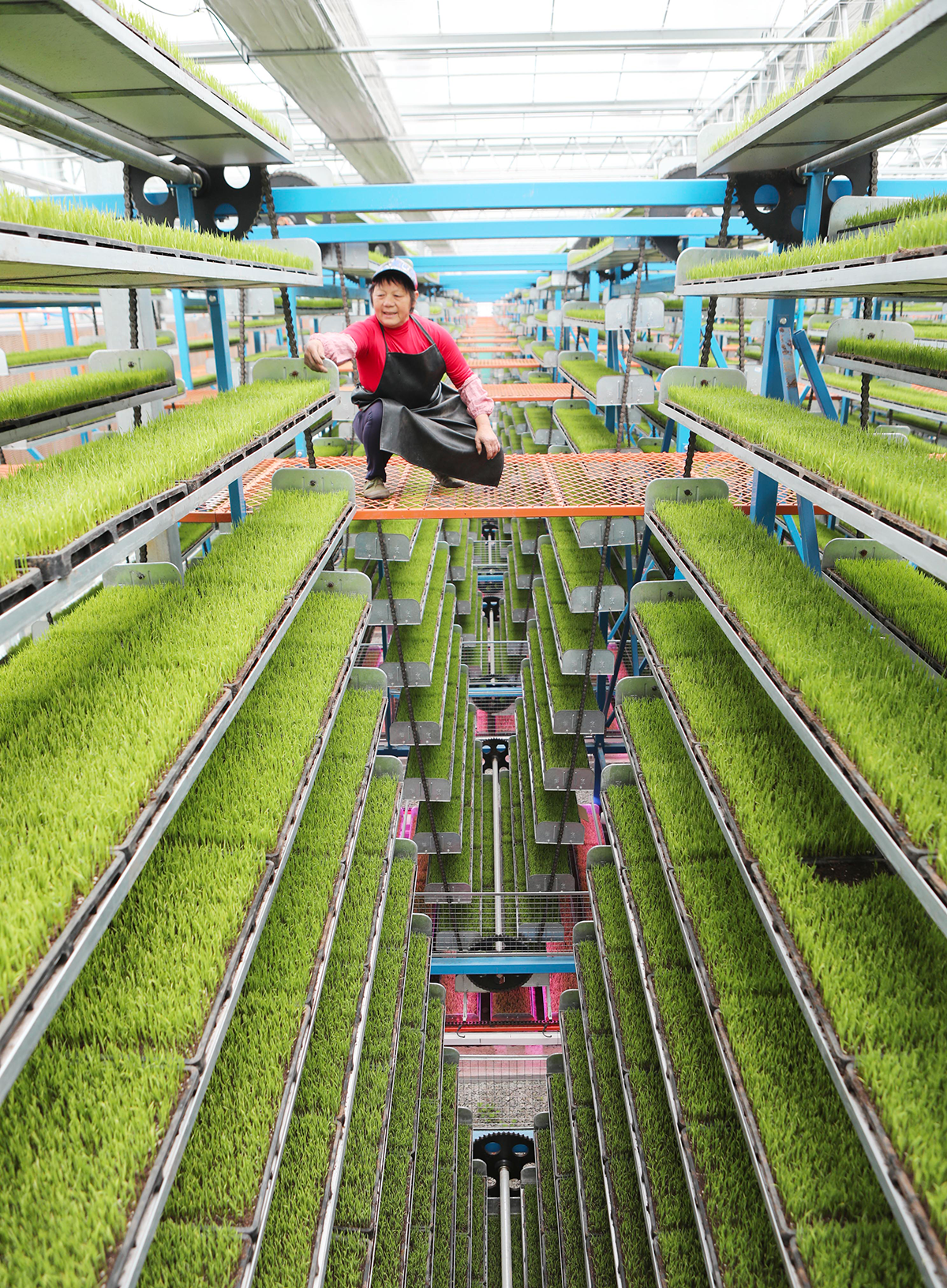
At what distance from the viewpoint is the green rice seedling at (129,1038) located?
0.91 meters

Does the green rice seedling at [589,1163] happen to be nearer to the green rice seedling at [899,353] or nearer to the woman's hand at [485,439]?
the woman's hand at [485,439]

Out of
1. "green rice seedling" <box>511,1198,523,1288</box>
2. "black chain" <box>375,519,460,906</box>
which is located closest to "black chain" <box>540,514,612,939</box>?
"black chain" <box>375,519,460,906</box>

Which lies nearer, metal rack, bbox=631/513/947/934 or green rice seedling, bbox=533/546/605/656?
metal rack, bbox=631/513/947/934

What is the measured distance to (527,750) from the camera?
15.7 feet

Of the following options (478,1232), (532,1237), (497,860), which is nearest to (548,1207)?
(532,1237)

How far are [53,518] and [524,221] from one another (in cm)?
400

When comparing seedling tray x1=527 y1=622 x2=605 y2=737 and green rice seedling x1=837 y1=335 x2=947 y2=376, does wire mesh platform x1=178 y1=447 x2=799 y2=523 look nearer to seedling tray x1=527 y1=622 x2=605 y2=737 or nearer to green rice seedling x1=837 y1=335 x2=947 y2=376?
green rice seedling x1=837 y1=335 x2=947 y2=376

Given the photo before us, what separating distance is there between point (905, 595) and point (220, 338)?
109 inches

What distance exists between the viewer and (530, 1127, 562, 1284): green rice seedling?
2578mm

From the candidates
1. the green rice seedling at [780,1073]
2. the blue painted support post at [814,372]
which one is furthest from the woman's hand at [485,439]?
the green rice seedling at [780,1073]

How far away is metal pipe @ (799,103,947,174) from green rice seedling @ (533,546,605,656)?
205 centimetres

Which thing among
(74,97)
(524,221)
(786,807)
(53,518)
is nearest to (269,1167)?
(53,518)

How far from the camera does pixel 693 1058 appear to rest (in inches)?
68.7

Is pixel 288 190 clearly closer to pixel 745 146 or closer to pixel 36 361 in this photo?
pixel 745 146
